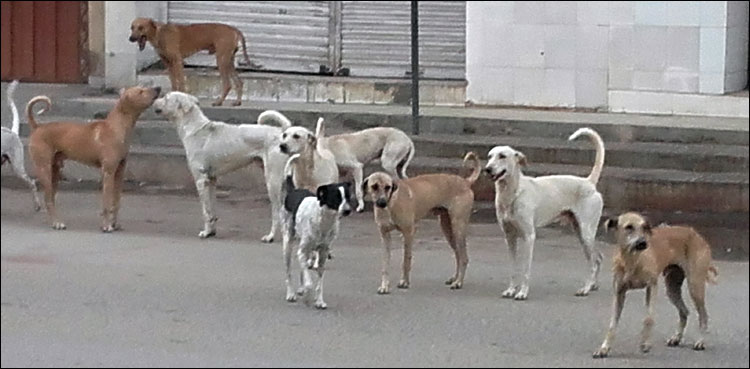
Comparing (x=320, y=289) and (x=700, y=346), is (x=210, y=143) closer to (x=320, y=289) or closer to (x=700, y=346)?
(x=320, y=289)

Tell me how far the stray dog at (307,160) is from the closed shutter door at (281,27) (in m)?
4.60

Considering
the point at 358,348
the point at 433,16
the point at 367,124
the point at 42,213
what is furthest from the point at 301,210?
the point at 433,16

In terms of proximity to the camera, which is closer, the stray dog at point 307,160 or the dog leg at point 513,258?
the dog leg at point 513,258

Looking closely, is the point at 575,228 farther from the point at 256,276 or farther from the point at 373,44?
the point at 373,44

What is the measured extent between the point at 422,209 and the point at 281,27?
602 cm

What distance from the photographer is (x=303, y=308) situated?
342 inches

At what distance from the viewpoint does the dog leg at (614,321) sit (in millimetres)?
7457

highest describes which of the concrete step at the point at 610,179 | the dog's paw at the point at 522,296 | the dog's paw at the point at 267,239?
the concrete step at the point at 610,179

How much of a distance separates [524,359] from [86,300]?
2.58m

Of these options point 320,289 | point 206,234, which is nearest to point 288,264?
point 320,289

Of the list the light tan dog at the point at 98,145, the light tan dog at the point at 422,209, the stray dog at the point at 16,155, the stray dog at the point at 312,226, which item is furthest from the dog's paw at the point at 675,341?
the stray dog at the point at 16,155

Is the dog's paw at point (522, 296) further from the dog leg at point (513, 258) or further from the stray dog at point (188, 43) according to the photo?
the stray dog at point (188, 43)

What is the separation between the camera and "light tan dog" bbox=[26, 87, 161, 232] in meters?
10.6

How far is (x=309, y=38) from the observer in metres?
14.6
